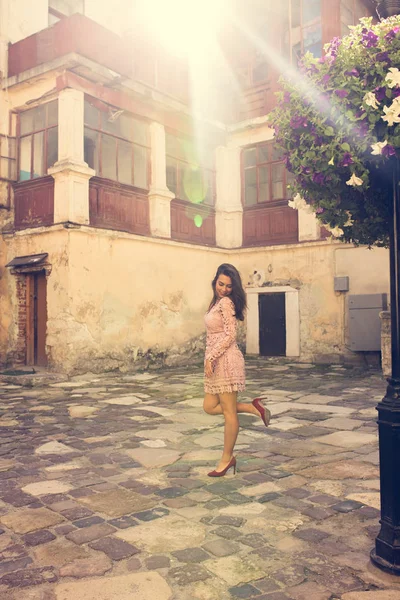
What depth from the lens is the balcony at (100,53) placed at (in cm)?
1092

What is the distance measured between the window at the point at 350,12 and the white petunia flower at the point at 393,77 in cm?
1207

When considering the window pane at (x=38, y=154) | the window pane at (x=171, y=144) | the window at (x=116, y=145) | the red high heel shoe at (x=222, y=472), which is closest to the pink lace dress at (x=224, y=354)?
the red high heel shoe at (x=222, y=472)

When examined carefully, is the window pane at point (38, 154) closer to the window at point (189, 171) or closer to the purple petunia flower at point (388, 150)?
the window at point (189, 171)

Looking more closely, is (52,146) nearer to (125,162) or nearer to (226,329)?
(125,162)

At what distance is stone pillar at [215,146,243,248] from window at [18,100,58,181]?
5.14m

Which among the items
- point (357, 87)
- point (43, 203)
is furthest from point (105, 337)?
point (357, 87)

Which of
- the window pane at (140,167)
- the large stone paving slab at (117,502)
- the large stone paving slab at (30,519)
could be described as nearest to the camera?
the large stone paving slab at (30,519)

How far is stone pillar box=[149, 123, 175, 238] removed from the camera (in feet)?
41.4

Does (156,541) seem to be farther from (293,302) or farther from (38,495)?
(293,302)

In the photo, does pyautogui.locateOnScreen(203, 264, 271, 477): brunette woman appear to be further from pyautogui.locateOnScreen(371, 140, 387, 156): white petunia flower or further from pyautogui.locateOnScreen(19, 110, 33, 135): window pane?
pyautogui.locateOnScreen(19, 110, 33, 135): window pane

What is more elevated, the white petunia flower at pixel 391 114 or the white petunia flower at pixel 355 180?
the white petunia flower at pixel 391 114

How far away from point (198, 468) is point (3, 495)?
157 centimetres

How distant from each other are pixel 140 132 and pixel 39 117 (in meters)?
2.41

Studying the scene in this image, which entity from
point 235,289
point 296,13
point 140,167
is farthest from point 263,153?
point 235,289
